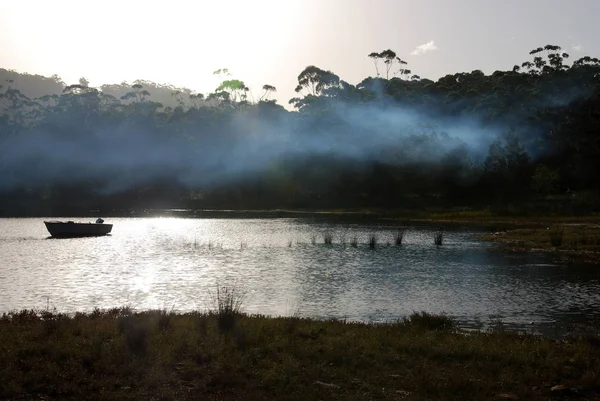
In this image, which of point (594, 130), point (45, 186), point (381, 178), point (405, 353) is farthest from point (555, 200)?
point (45, 186)

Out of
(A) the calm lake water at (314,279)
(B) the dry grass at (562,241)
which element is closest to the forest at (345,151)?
(B) the dry grass at (562,241)

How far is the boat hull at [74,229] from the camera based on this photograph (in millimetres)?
74750

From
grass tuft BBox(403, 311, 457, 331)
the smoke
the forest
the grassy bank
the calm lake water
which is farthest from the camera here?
the smoke

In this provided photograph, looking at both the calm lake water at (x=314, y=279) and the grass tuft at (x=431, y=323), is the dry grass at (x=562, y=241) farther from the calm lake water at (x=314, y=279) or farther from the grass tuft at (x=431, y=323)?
the grass tuft at (x=431, y=323)

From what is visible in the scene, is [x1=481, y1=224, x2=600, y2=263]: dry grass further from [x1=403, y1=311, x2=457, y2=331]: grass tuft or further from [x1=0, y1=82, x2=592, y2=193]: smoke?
[x1=0, y1=82, x2=592, y2=193]: smoke

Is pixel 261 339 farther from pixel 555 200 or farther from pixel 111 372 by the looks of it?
pixel 555 200

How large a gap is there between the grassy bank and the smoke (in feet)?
403

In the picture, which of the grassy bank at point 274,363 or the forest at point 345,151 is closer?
the grassy bank at point 274,363

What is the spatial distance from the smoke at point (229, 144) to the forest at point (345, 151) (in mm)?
395

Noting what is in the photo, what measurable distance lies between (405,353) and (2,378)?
31.0 ft

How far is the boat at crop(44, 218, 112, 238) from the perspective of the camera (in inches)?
2943

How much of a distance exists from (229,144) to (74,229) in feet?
331

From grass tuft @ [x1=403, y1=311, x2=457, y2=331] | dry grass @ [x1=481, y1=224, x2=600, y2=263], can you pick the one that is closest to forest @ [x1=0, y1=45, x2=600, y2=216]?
dry grass @ [x1=481, y1=224, x2=600, y2=263]

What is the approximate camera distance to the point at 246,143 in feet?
564
